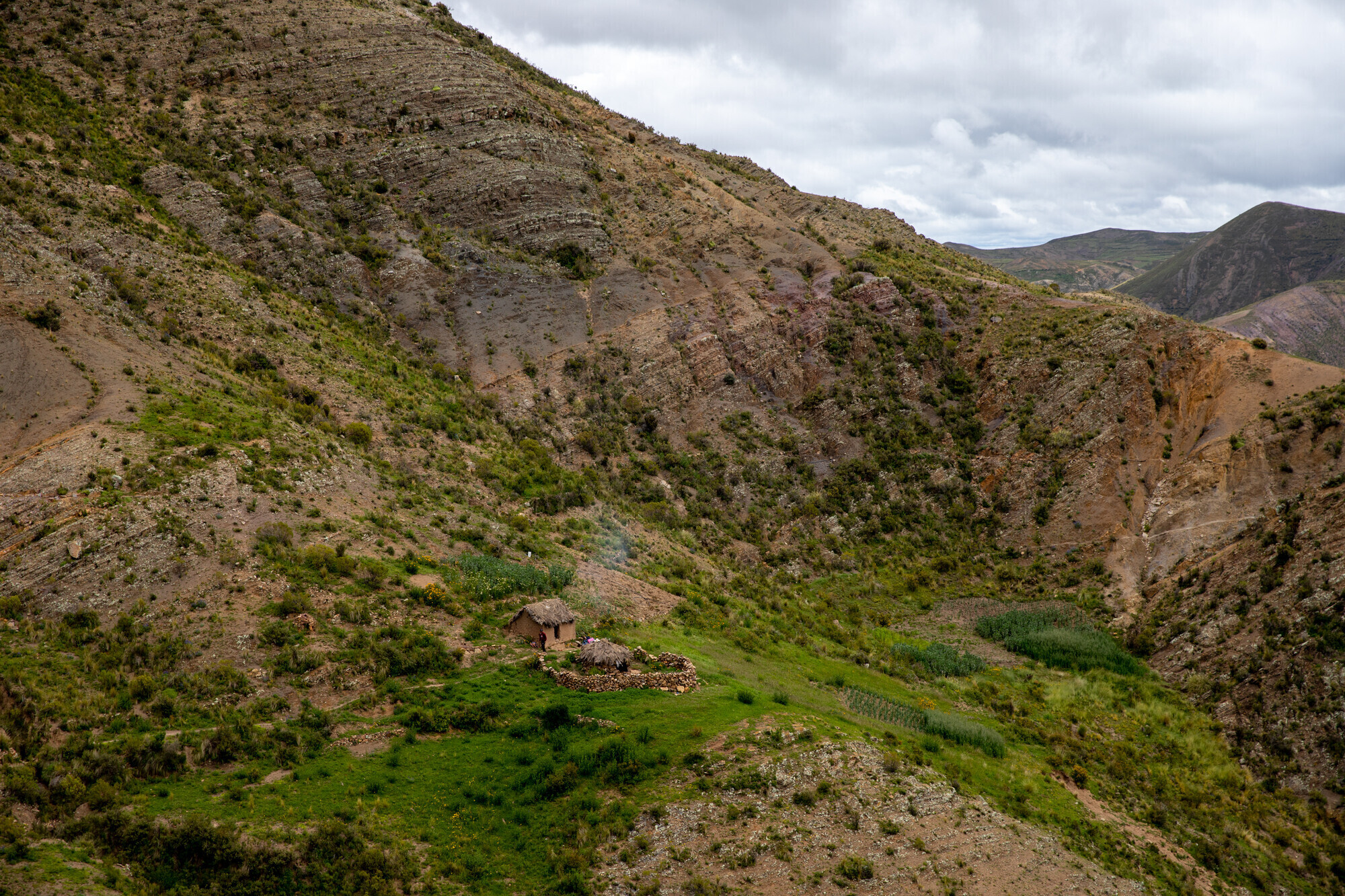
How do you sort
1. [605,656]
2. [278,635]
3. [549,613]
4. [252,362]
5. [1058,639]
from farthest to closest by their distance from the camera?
[252,362] → [1058,639] → [549,613] → [605,656] → [278,635]

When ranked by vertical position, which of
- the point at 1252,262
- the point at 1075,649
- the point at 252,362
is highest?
the point at 1252,262

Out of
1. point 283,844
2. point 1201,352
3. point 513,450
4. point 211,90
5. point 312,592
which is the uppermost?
point 211,90

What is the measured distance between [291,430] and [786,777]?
25.1m

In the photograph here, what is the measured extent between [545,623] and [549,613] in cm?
52

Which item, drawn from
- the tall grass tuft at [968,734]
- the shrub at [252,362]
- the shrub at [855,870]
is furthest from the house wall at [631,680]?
the shrub at [252,362]

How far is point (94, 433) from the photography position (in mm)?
26000

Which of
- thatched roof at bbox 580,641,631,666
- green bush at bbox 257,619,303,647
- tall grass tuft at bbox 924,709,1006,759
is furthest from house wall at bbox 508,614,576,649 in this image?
tall grass tuft at bbox 924,709,1006,759

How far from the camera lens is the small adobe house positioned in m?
26.2

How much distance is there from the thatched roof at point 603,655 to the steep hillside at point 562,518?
48.2 inches

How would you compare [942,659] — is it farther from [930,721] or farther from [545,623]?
[545,623]

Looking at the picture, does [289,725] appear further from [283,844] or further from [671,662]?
[671,662]

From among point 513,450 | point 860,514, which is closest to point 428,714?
point 513,450

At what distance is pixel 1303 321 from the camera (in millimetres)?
126000

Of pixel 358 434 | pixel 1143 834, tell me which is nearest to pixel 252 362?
pixel 358 434
